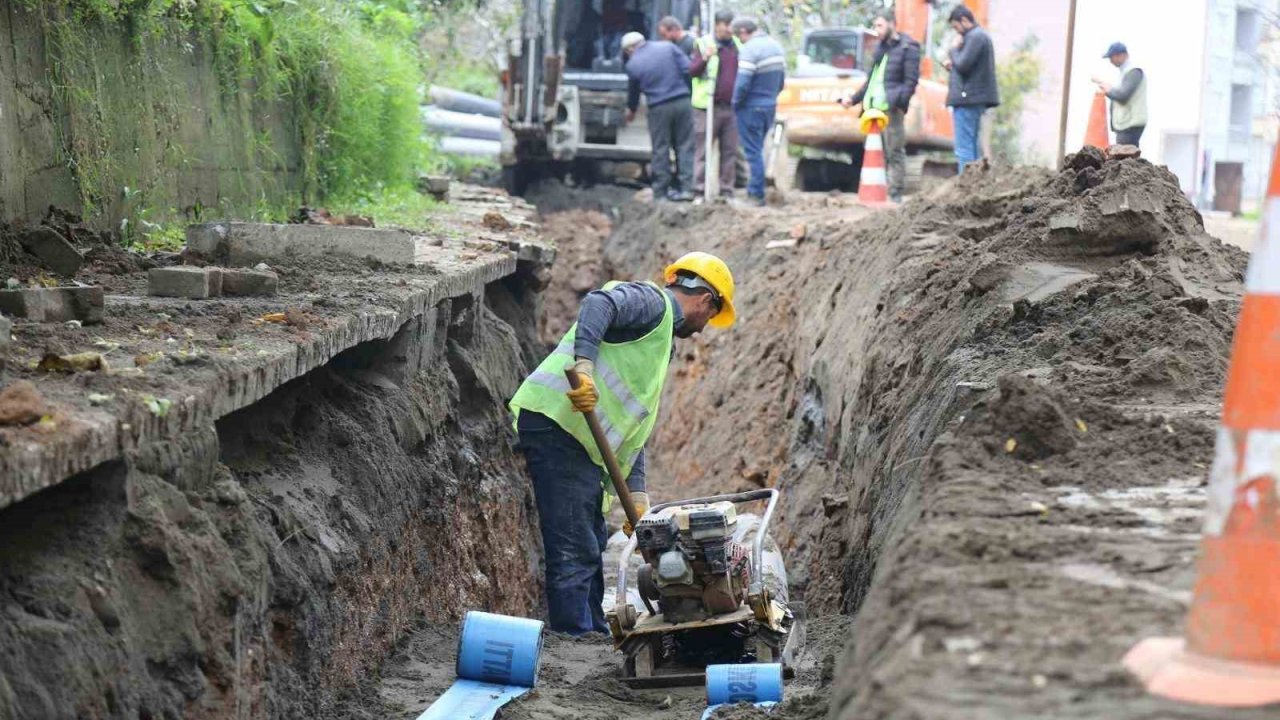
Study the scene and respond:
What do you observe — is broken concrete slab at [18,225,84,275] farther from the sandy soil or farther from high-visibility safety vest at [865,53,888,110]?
high-visibility safety vest at [865,53,888,110]

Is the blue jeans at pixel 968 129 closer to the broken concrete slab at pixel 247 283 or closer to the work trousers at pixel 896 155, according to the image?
the work trousers at pixel 896 155

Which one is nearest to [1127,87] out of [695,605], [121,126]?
[695,605]

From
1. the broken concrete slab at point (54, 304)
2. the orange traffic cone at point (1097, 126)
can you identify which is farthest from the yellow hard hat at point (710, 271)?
the orange traffic cone at point (1097, 126)

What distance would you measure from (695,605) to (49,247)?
297 centimetres

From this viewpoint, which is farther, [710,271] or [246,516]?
[710,271]

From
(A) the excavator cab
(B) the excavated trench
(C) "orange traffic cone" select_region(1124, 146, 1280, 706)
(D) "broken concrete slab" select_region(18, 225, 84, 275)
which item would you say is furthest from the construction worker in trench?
(A) the excavator cab

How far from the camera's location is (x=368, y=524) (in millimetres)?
5801

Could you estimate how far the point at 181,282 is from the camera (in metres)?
5.96

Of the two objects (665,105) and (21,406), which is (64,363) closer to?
(21,406)

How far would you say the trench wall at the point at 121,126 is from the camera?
6.31 m

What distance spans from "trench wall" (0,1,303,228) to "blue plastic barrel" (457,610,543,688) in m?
2.56

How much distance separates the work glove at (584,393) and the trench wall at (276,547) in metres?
0.76

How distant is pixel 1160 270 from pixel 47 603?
476 cm

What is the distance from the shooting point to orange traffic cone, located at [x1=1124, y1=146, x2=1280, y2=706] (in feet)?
9.09
